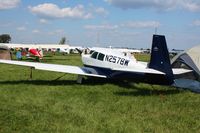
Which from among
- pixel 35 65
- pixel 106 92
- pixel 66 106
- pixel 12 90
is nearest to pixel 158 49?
pixel 106 92

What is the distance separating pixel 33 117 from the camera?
Result: 849 centimetres

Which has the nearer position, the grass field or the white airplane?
the grass field

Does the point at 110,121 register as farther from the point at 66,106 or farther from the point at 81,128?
the point at 66,106

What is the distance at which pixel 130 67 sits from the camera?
14.5 m

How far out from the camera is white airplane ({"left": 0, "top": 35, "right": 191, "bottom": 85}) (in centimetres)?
1245

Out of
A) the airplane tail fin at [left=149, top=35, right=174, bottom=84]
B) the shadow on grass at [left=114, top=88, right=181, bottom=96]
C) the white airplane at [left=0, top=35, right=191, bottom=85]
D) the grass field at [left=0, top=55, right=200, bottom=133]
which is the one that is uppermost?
the airplane tail fin at [left=149, top=35, right=174, bottom=84]

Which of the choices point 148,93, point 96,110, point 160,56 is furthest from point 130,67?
point 96,110

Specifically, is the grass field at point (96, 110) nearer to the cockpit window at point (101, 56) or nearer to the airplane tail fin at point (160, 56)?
the airplane tail fin at point (160, 56)

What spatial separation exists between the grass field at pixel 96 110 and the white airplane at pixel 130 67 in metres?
0.66

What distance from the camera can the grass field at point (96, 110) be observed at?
779 cm

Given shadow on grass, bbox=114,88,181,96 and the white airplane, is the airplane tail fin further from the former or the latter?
shadow on grass, bbox=114,88,181,96

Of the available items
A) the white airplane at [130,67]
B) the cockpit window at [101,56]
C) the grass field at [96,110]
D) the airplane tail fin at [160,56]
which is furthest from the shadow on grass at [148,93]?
the cockpit window at [101,56]

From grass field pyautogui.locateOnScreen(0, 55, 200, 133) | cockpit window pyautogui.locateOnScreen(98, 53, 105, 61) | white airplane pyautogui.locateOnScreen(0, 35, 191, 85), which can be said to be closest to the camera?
grass field pyautogui.locateOnScreen(0, 55, 200, 133)

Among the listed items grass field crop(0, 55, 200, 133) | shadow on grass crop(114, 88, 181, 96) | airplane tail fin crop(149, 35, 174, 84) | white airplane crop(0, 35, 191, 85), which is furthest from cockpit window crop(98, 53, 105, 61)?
airplane tail fin crop(149, 35, 174, 84)
